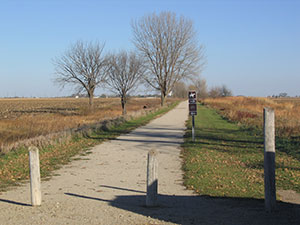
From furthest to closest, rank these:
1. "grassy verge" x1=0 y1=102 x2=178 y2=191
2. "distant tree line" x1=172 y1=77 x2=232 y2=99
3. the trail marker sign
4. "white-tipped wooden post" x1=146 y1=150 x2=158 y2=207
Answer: "distant tree line" x1=172 y1=77 x2=232 y2=99, the trail marker sign, "grassy verge" x1=0 y1=102 x2=178 y2=191, "white-tipped wooden post" x1=146 y1=150 x2=158 y2=207

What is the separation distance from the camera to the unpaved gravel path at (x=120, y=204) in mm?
5559

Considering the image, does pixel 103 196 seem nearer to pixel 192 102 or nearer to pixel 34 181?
pixel 34 181

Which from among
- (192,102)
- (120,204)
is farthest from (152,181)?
(192,102)

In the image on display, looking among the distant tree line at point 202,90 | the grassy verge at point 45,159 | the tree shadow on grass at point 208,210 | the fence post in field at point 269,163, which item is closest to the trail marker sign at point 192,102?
the grassy verge at point 45,159

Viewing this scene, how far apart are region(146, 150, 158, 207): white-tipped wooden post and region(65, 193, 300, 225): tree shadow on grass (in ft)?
0.44

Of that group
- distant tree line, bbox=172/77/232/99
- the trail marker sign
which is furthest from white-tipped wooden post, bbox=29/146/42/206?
distant tree line, bbox=172/77/232/99

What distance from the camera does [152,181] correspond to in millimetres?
6172

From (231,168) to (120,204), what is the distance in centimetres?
478

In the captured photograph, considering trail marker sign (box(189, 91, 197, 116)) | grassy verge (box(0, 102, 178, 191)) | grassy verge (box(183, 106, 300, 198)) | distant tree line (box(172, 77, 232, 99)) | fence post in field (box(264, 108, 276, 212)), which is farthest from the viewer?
distant tree line (box(172, 77, 232, 99))

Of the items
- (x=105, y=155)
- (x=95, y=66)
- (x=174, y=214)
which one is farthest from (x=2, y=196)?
(x=95, y=66)

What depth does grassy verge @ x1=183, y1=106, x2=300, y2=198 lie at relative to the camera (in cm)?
786

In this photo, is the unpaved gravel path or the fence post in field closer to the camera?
the unpaved gravel path

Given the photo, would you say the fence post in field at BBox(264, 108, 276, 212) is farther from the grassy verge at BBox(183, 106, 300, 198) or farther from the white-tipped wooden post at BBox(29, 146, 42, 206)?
the white-tipped wooden post at BBox(29, 146, 42, 206)

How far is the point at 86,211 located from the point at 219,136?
42.3 feet
